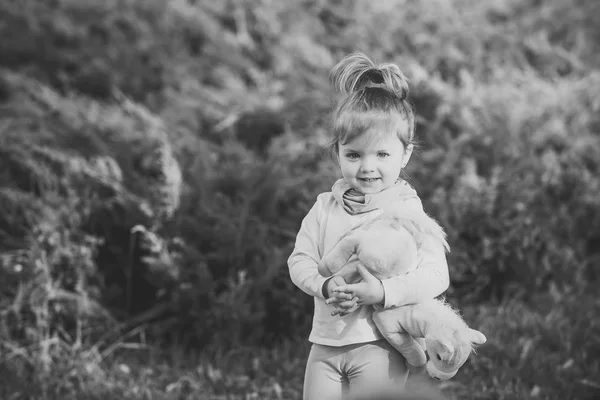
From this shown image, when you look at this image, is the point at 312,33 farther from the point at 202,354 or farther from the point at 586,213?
the point at 202,354

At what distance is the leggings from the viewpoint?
114 inches

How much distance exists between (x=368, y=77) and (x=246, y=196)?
228cm

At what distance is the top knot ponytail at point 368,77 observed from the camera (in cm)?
295

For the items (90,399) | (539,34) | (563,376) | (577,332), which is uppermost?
Result: (539,34)

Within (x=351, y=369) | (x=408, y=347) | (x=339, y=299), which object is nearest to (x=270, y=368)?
(x=351, y=369)

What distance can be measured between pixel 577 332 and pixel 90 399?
262 cm

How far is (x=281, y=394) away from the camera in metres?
4.21

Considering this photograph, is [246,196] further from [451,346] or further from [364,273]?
[451,346]

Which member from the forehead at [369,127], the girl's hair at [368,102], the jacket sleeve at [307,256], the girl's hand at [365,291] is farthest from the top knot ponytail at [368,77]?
the girl's hand at [365,291]

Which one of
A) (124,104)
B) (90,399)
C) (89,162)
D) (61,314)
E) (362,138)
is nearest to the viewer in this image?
(362,138)

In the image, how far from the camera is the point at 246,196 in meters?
5.16

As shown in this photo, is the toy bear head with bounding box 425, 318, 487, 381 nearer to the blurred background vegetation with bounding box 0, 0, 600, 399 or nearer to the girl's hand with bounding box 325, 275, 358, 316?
the girl's hand with bounding box 325, 275, 358, 316

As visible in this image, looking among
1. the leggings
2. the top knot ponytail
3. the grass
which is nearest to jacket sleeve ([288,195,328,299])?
the leggings

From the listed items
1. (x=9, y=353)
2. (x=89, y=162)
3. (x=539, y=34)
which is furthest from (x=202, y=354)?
(x=539, y=34)
